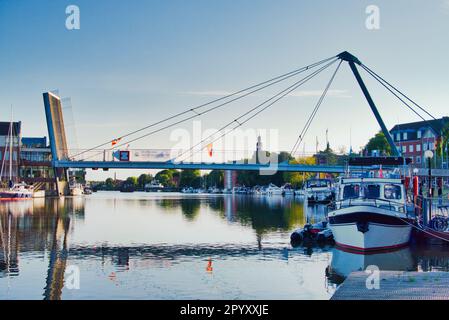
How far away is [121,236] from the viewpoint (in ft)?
172

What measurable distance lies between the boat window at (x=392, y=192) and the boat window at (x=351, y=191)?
1987 millimetres

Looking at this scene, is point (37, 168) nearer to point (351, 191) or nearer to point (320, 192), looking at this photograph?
point (320, 192)

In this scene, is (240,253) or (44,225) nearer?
(240,253)

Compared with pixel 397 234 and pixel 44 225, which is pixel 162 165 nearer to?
pixel 44 225

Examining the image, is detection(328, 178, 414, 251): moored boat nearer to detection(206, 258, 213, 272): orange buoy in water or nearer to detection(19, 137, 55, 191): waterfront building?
detection(206, 258, 213, 272): orange buoy in water

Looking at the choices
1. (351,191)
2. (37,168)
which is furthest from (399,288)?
(37,168)

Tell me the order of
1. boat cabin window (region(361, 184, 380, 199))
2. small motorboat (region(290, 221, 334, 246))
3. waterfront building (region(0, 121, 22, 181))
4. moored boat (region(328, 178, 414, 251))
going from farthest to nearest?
waterfront building (region(0, 121, 22, 181))
small motorboat (region(290, 221, 334, 246))
boat cabin window (region(361, 184, 380, 199))
moored boat (region(328, 178, 414, 251))

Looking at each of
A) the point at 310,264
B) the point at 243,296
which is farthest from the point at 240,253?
the point at 243,296

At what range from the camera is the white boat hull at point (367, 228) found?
3806cm

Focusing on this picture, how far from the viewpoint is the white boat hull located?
38.1 meters

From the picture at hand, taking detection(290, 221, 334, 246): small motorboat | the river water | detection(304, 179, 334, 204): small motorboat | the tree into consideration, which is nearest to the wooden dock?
the river water

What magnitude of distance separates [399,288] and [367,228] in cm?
1762

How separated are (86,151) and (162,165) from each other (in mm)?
13126

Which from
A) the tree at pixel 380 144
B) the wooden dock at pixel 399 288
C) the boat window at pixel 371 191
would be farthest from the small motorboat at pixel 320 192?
the wooden dock at pixel 399 288
